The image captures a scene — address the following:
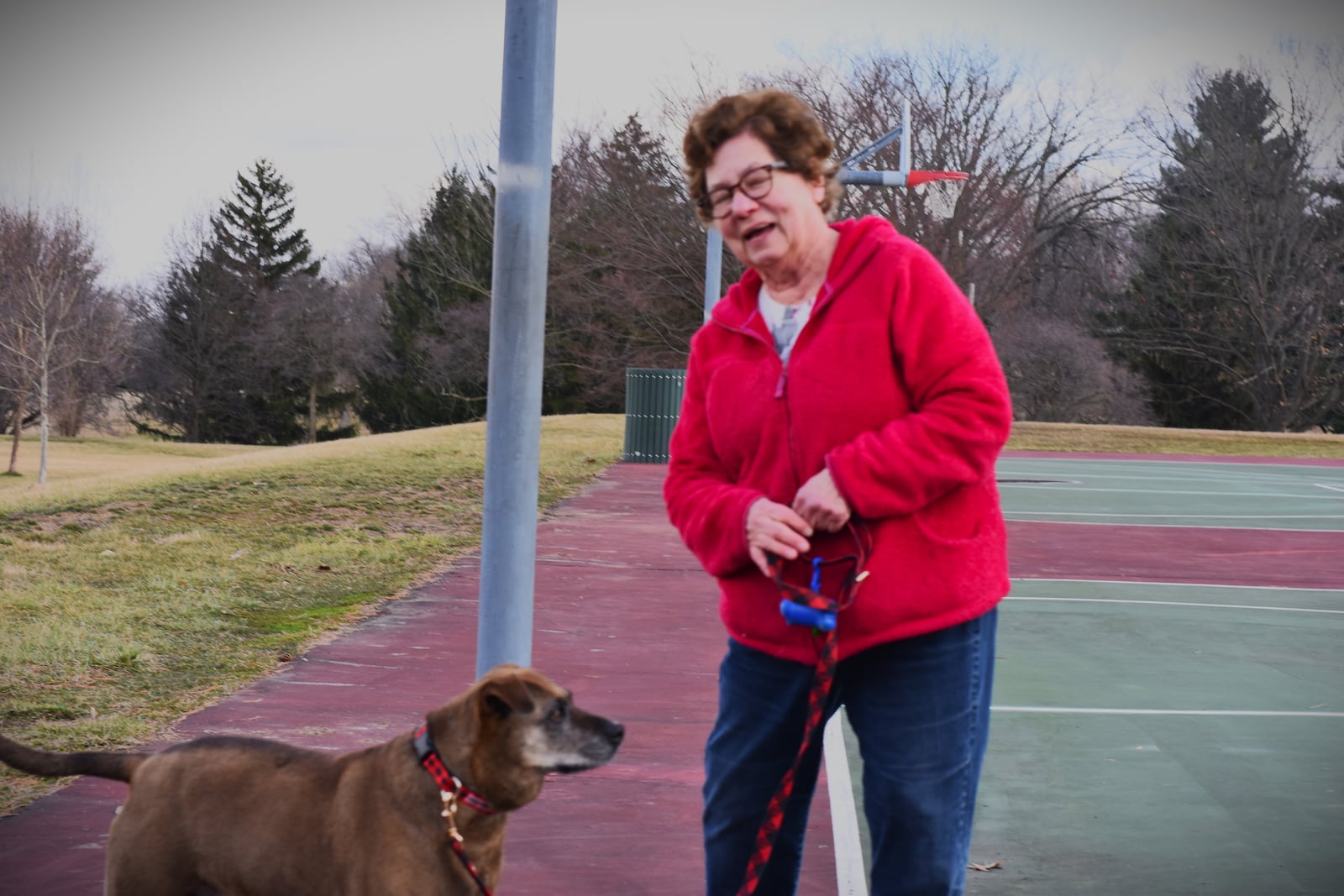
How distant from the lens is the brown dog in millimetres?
3029

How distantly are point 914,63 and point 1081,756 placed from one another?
123 feet

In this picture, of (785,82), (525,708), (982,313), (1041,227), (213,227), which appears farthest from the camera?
(213,227)

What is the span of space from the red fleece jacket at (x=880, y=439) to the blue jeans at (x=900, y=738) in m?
0.08

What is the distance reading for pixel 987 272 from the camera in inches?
1645

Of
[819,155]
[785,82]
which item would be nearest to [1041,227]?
[785,82]

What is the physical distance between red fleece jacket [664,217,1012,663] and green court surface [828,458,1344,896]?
2.14m

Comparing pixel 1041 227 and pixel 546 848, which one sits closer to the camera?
pixel 546 848

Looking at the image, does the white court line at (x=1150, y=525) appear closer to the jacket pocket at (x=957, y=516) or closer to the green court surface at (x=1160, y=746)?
the green court surface at (x=1160, y=746)

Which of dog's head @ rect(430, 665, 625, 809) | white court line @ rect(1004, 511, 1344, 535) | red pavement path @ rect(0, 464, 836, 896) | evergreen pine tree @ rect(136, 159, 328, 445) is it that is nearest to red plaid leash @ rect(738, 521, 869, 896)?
dog's head @ rect(430, 665, 625, 809)

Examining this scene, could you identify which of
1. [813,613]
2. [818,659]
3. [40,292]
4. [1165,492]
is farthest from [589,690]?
[40,292]

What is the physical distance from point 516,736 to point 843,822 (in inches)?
93.7

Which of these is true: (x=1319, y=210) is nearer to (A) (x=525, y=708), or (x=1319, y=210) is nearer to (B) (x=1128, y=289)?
(B) (x=1128, y=289)

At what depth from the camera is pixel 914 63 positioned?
40.6m

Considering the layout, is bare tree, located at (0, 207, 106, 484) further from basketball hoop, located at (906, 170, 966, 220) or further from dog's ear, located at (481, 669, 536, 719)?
dog's ear, located at (481, 669, 536, 719)
